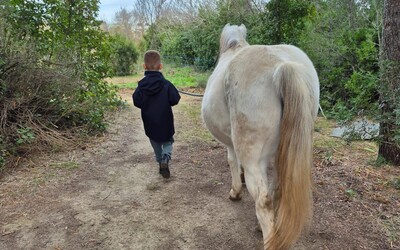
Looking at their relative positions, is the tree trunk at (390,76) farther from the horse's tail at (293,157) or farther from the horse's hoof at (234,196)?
the horse's tail at (293,157)

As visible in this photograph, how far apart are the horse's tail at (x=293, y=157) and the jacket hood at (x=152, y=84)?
176cm

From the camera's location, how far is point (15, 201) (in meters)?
3.12

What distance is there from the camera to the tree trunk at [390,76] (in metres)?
3.09

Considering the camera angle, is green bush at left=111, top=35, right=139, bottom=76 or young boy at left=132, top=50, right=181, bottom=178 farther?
green bush at left=111, top=35, right=139, bottom=76

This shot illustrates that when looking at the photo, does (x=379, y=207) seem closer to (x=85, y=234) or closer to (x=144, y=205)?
Answer: (x=144, y=205)

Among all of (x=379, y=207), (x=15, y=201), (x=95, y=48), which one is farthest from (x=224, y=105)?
(x=95, y=48)

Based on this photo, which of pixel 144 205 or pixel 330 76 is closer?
pixel 144 205

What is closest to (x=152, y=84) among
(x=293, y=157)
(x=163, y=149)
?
(x=163, y=149)

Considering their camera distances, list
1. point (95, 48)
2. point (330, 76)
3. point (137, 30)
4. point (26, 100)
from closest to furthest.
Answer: point (26, 100)
point (95, 48)
point (330, 76)
point (137, 30)

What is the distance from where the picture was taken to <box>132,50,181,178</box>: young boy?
10.9 ft

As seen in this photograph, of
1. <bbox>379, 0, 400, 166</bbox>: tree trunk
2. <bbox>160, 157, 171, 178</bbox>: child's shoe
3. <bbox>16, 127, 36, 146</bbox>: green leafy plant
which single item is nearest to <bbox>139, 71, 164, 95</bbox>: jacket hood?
<bbox>160, 157, 171, 178</bbox>: child's shoe

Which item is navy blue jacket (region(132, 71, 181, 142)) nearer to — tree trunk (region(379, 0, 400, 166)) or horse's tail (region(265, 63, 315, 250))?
horse's tail (region(265, 63, 315, 250))

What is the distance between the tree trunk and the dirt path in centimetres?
67

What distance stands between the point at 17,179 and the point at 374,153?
437 centimetres
